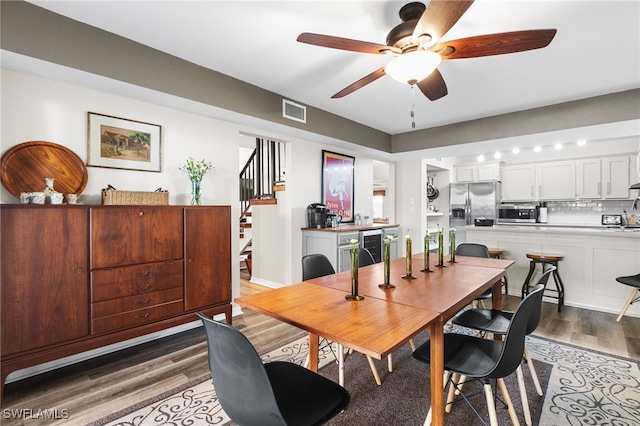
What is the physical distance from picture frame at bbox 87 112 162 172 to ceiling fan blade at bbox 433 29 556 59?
2563mm

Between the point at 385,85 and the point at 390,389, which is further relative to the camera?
the point at 385,85

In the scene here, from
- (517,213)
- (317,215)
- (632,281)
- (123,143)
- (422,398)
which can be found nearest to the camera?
(422,398)

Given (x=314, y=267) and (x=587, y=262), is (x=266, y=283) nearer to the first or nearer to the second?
(x=314, y=267)

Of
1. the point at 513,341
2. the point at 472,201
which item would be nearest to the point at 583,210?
the point at 472,201

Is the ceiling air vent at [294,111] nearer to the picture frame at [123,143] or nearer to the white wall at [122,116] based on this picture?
the white wall at [122,116]

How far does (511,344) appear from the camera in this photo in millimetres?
1396

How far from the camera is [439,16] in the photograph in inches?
58.2

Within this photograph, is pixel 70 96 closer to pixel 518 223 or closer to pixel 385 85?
pixel 385 85

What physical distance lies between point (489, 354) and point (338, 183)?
3.59 meters

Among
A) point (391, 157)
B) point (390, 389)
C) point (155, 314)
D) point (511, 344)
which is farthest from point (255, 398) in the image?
point (391, 157)

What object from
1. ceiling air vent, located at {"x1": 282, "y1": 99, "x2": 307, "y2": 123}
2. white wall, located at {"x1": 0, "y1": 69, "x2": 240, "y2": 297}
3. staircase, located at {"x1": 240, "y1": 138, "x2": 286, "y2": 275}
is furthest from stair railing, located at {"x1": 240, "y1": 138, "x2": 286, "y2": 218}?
white wall, located at {"x1": 0, "y1": 69, "x2": 240, "y2": 297}

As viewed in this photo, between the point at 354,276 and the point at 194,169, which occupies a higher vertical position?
the point at 194,169

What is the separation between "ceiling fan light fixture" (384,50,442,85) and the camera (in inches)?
70.1

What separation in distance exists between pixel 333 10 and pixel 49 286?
8.71 ft
